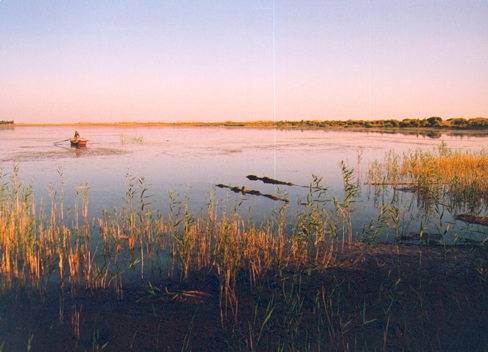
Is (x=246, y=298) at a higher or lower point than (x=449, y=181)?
lower

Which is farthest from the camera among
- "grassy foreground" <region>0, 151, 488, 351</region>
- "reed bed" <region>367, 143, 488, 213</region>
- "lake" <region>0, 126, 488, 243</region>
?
"reed bed" <region>367, 143, 488, 213</region>

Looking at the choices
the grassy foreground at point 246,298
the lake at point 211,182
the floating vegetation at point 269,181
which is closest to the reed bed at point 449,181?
the lake at point 211,182

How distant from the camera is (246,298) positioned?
546 centimetres

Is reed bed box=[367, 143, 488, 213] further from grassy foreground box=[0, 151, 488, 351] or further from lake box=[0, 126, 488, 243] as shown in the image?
grassy foreground box=[0, 151, 488, 351]

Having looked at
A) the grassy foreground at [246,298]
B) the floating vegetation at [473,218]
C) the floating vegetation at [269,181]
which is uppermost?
the floating vegetation at [269,181]

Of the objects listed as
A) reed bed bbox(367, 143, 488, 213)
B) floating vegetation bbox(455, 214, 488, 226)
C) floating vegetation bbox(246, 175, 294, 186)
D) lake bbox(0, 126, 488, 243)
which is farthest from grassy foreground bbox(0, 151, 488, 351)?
floating vegetation bbox(246, 175, 294, 186)

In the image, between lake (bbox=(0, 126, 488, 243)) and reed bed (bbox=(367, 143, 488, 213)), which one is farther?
reed bed (bbox=(367, 143, 488, 213))

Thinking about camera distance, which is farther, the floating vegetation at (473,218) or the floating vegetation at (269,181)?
the floating vegetation at (269,181)

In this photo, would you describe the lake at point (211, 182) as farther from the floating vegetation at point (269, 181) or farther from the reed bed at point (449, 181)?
the reed bed at point (449, 181)

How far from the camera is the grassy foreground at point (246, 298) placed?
178 inches

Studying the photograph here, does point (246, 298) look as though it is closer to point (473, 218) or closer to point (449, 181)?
point (473, 218)

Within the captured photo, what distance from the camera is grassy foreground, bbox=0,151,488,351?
4512mm

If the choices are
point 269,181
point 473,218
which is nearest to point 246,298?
point 473,218

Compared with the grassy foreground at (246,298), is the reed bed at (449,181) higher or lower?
higher
